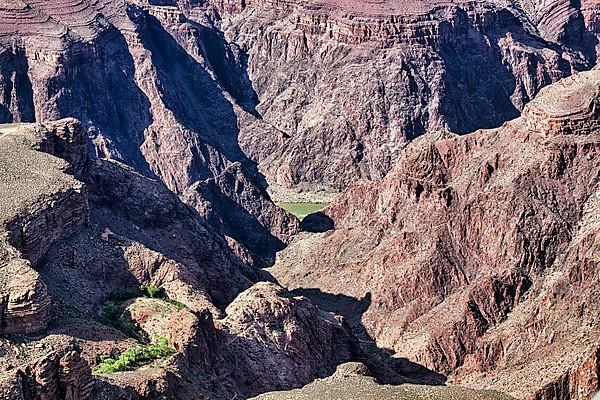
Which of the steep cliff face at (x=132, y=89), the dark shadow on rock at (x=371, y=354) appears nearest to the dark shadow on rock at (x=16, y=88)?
the steep cliff face at (x=132, y=89)

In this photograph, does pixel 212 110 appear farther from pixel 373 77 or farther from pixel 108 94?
pixel 373 77

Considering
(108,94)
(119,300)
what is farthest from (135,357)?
(108,94)

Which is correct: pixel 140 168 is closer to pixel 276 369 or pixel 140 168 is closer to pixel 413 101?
pixel 413 101

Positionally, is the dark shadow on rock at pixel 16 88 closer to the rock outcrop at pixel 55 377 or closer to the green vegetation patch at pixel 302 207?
the green vegetation patch at pixel 302 207

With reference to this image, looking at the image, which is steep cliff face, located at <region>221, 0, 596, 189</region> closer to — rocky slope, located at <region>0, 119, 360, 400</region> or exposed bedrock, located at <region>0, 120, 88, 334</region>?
rocky slope, located at <region>0, 119, 360, 400</region>

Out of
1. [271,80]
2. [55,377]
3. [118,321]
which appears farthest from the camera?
[271,80]

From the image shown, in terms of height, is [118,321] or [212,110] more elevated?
[212,110]

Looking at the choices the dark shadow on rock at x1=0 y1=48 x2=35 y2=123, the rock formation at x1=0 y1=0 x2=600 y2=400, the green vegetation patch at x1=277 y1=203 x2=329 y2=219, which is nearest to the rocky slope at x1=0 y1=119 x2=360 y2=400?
the rock formation at x1=0 y1=0 x2=600 y2=400

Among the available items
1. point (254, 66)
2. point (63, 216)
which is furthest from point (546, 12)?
point (63, 216)
